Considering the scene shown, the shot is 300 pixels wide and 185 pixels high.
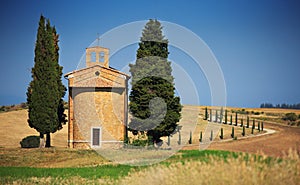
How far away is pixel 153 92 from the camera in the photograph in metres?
30.3

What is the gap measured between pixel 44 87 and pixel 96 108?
174 inches

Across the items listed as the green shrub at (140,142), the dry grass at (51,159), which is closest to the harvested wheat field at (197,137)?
the green shrub at (140,142)

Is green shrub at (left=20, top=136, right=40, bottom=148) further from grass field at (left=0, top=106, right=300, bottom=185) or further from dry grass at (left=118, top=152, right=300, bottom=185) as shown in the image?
dry grass at (left=118, top=152, right=300, bottom=185)

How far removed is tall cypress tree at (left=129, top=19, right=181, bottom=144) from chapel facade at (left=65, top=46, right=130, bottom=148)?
4.19 ft

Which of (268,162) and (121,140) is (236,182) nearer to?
(268,162)

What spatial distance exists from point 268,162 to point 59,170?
11.2 meters

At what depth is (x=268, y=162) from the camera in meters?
9.73

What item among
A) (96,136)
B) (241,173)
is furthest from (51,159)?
(241,173)

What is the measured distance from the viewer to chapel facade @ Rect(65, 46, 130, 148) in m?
31.0

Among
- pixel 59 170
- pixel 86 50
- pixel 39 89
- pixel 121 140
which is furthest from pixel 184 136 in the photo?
pixel 59 170

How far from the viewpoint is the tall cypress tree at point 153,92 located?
3017cm

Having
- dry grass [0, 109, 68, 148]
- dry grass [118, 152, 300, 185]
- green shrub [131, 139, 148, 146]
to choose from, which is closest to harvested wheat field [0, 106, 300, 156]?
dry grass [0, 109, 68, 148]

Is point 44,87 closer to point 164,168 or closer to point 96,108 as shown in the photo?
point 96,108

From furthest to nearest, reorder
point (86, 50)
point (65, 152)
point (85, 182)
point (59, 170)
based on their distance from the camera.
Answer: point (86, 50)
point (65, 152)
point (59, 170)
point (85, 182)
